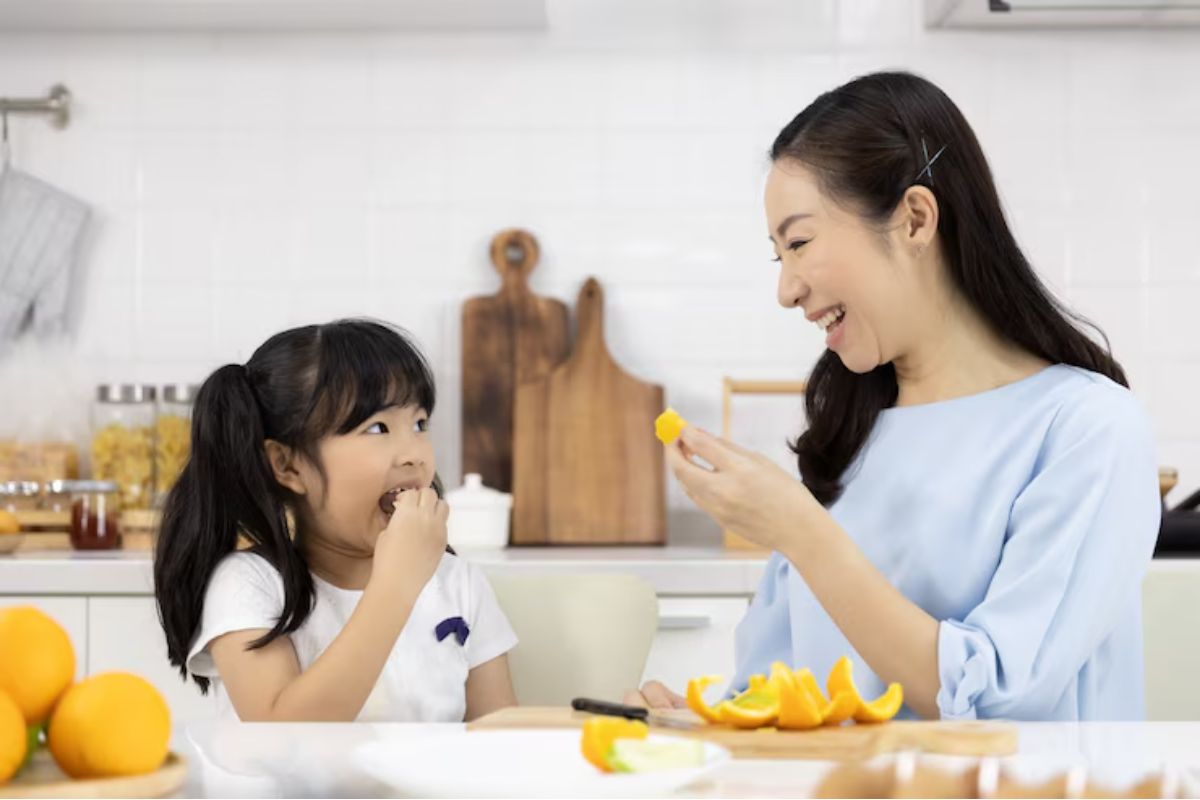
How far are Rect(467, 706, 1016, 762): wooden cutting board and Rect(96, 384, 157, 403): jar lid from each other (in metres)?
1.95

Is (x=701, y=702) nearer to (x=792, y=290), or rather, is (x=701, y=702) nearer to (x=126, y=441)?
(x=792, y=290)

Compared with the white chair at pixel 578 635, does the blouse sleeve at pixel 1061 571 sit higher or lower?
higher

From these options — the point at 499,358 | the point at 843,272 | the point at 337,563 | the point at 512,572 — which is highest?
the point at 843,272

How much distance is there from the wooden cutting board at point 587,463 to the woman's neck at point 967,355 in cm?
127

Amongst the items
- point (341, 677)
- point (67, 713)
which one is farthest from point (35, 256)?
point (67, 713)

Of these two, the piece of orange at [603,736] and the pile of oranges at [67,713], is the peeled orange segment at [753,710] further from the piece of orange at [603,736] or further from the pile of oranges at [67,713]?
the pile of oranges at [67,713]

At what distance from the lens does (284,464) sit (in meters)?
1.72

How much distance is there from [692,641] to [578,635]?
612 mm

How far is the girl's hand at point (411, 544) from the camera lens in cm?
146

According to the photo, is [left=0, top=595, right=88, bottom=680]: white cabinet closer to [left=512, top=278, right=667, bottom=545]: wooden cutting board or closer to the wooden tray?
[left=512, top=278, right=667, bottom=545]: wooden cutting board

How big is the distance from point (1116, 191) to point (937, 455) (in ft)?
5.42

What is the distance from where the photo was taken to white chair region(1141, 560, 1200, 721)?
1.65 meters

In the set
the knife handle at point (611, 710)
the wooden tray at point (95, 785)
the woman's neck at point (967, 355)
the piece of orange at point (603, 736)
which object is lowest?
the knife handle at point (611, 710)

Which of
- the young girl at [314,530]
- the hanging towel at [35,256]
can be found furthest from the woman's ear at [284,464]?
the hanging towel at [35,256]
